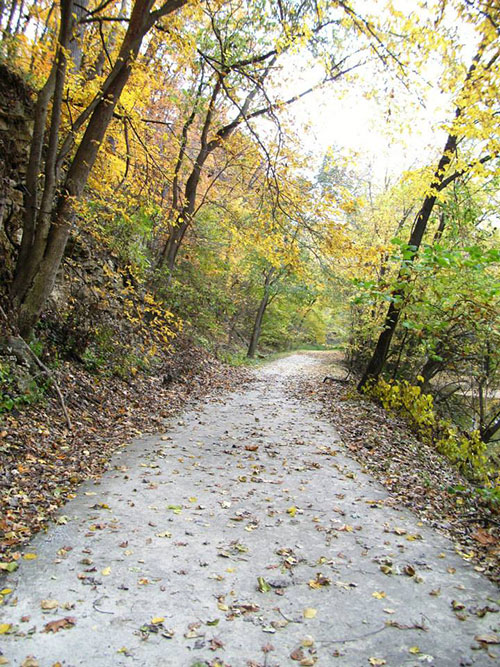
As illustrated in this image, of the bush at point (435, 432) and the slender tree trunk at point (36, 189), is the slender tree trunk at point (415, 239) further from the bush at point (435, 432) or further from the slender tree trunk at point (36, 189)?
the slender tree trunk at point (36, 189)

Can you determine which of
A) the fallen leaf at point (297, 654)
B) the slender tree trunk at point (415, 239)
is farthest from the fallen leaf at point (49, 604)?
the slender tree trunk at point (415, 239)

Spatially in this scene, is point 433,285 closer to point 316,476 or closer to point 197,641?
point 316,476

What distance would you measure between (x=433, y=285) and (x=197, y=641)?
5888 millimetres

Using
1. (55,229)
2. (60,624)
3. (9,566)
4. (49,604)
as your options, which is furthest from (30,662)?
(55,229)

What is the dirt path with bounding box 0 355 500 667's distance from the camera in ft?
8.80

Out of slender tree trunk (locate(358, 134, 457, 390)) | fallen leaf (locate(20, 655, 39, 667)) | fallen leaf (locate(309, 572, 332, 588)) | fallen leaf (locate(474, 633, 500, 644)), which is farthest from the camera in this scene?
slender tree trunk (locate(358, 134, 457, 390))

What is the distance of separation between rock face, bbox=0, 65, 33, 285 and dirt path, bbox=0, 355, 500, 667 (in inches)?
155

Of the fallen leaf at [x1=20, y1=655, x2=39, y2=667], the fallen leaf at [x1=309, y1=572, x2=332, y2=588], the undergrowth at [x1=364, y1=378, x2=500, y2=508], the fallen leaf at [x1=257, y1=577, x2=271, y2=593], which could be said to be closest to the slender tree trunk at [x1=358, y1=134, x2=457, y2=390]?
the undergrowth at [x1=364, y1=378, x2=500, y2=508]

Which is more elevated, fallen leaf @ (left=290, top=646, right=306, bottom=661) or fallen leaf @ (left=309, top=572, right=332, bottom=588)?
fallen leaf @ (left=290, top=646, right=306, bottom=661)

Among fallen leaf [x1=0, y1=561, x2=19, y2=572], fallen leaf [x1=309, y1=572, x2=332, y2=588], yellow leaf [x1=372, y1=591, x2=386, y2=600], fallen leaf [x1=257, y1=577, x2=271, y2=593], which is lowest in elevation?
fallen leaf [x1=0, y1=561, x2=19, y2=572]

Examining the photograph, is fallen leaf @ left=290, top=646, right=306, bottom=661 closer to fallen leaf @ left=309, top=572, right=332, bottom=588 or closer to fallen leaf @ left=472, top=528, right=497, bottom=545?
fallen leaf @ left=309, top=572, right=332, bottom=588

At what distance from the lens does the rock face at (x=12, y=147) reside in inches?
265

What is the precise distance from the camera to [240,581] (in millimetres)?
3447

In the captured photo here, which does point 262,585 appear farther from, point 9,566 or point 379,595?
point 9,566
